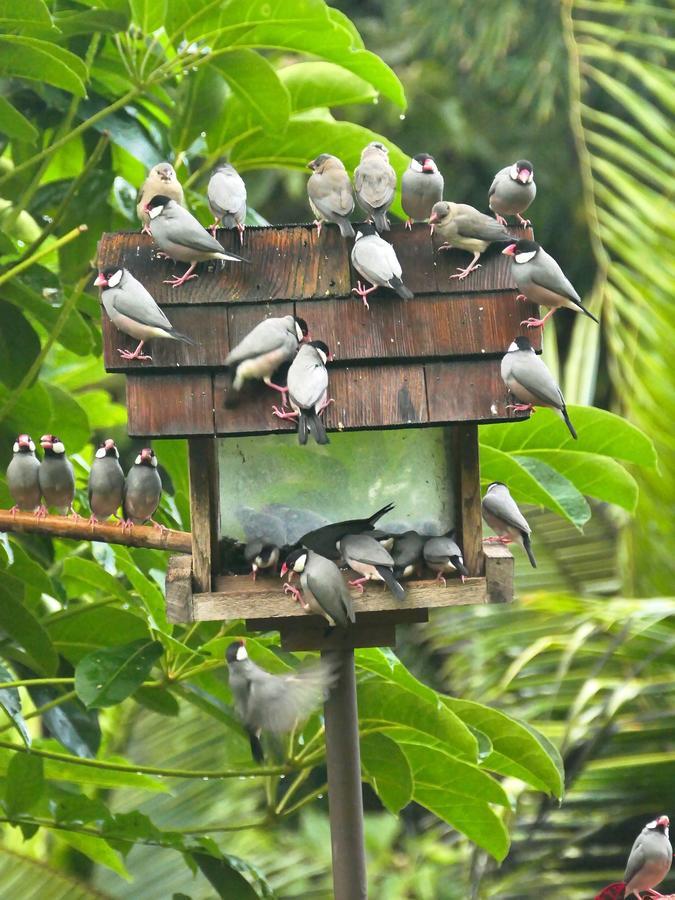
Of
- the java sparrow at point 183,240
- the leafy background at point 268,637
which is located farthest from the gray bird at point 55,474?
the java sparrow at point 183,240

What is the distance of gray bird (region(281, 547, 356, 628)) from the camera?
2.72 metres

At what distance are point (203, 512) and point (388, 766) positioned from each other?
788 mm

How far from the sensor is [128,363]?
2.95m

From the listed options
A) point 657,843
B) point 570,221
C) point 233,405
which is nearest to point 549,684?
point 657,843

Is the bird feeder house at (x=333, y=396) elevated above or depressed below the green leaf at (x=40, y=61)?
below

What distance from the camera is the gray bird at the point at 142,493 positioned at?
3428 millimetres

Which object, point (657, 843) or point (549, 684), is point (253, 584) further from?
point (549, 684)

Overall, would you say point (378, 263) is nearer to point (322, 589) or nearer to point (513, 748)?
point (322, 589)

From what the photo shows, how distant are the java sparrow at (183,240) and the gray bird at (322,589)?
68cm

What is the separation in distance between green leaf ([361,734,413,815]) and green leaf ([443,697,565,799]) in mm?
214

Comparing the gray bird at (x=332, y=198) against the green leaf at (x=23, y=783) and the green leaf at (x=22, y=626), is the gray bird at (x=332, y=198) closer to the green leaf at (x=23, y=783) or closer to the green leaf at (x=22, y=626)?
the green leaf at (x=22, y=626)

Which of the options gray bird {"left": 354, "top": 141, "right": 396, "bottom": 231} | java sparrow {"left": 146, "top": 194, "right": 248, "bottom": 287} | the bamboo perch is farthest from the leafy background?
java sparrow {"left": 146, "top": 194, "right": 248, "bottom": 287}

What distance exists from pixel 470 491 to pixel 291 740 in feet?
2.42

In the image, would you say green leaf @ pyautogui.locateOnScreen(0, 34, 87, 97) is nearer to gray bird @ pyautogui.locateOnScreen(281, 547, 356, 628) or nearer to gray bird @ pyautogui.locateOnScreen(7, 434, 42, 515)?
gray bird @ pyautogui.locateOnScreen(7, 434, 42, 515)
